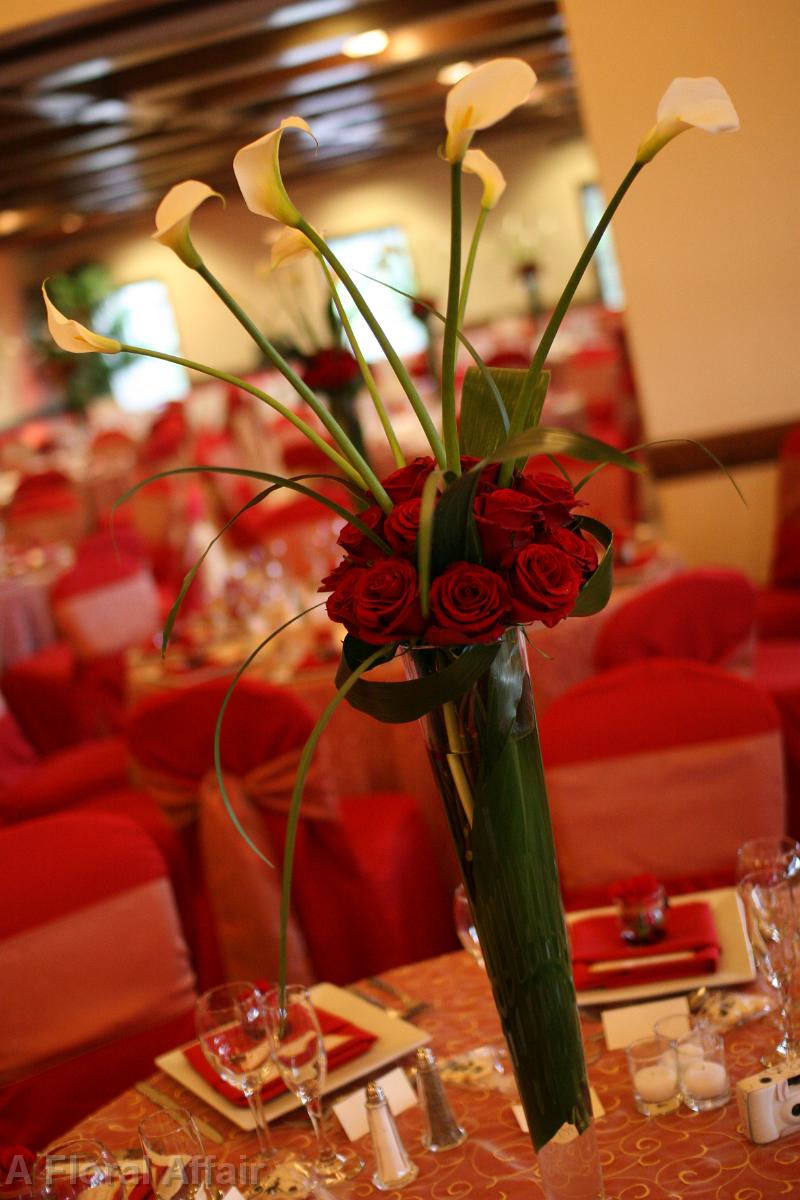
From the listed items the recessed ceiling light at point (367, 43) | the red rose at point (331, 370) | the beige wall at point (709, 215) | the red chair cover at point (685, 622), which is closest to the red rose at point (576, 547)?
the red chair cover at point (685, 622)

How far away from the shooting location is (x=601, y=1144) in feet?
4.47

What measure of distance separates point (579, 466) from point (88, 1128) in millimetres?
3074

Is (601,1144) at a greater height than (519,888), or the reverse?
(519,888)

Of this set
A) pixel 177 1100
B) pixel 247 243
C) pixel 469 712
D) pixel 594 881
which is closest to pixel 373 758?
pixel 594 881

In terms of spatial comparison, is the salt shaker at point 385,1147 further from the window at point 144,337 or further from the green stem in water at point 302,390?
the window at point 144,337

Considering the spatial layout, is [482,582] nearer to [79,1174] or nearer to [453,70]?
[79,1174]

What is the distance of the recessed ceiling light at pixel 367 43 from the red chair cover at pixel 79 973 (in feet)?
19.7

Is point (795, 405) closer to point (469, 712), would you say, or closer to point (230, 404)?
point (469, 712)

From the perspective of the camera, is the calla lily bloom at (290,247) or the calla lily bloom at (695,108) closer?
the calla lily bloom at (695,108)

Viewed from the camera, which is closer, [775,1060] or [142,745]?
[775,1060]

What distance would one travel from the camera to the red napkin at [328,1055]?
1.57m

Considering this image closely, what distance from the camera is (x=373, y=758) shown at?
329 centimetres

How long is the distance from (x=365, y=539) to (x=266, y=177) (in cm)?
31

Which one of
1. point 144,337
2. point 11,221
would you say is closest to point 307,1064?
point 11,221
